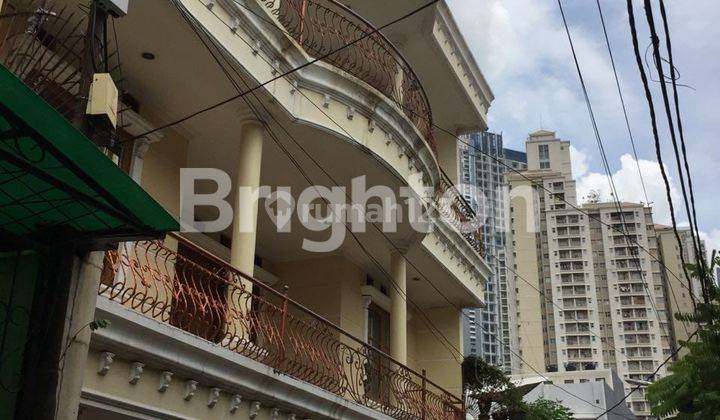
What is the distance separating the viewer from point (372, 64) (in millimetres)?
11656

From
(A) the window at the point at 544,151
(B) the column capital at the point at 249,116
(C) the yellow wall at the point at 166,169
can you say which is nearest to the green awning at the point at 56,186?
(B) the column capital at the point at 249,116

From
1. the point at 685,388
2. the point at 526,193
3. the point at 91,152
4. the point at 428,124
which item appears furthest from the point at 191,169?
the point at 526,193

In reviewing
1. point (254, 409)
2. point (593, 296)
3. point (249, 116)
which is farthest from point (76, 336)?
point (593, 296)

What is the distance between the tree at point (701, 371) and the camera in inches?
438

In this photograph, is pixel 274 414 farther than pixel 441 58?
No

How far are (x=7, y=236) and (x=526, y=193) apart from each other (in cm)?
5752

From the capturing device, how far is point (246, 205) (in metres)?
9.34

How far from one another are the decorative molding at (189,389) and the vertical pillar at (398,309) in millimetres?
5737

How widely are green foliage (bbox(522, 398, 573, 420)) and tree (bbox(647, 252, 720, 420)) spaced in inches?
174

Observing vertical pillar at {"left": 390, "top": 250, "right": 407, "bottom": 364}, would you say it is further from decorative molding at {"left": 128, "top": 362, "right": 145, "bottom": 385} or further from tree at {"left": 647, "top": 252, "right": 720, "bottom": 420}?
decorative molding at {"left": 128, "top": 362, "right": 145, "bottom": 385}

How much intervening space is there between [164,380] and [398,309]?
6.51 metres

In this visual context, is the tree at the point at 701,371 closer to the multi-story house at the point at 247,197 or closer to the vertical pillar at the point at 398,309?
the multi-story house at the point at 247,197

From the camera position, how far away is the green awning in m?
4.16

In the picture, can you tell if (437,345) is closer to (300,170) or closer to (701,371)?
(701,371)
